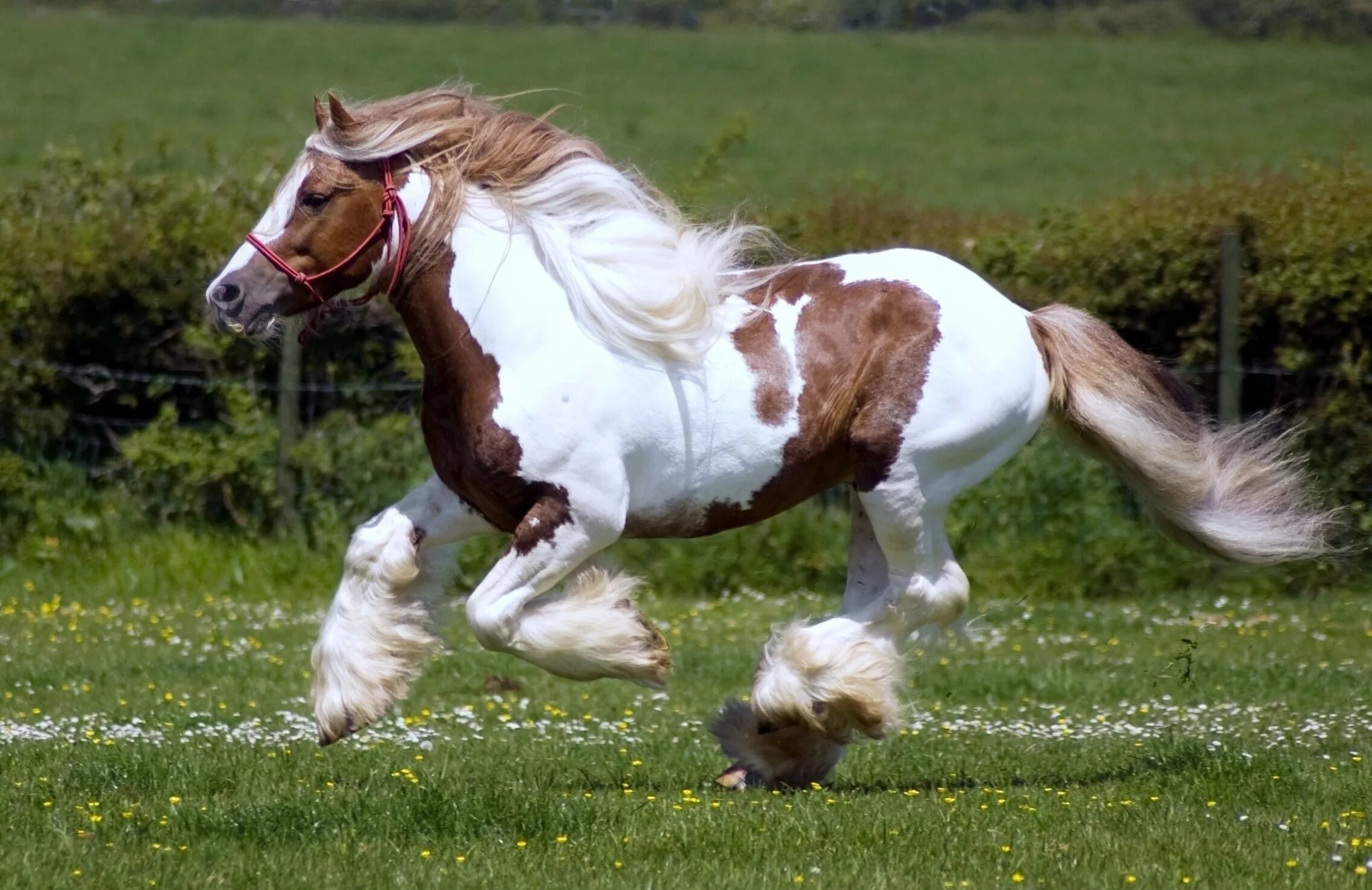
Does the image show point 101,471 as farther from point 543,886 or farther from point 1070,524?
point 543,886

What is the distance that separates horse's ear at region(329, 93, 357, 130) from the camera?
5195mm

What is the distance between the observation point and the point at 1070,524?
36.1 ft

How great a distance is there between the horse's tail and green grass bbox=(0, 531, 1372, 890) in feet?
2.44

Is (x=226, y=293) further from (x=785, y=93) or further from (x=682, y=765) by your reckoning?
(x=785, y=93)

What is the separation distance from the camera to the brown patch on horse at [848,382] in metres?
5.35

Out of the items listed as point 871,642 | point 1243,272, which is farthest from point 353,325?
point 871,642

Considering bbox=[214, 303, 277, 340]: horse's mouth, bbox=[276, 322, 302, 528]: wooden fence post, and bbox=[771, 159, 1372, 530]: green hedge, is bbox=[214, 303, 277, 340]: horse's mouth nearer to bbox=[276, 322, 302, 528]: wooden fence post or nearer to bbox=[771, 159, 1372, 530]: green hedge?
bbox=[276, 322, 302, 528]: wooden fence post

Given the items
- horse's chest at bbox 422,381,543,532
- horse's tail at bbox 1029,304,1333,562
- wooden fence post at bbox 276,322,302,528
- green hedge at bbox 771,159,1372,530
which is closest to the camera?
horse's chest at bbox 422,381,543,532

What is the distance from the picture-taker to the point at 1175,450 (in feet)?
18.9

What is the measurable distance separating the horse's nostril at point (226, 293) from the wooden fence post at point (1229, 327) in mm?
6948

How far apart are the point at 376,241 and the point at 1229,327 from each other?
680 centimetres

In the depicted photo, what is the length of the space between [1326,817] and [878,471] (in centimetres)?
161

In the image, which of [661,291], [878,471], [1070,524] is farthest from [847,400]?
[1070,524]

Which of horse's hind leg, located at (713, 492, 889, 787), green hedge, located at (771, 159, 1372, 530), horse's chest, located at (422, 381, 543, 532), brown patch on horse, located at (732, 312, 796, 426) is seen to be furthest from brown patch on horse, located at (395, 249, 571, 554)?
green hedge, located at (771, 159, 1372, 530)
